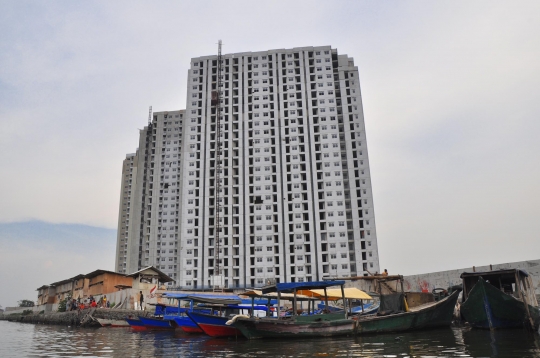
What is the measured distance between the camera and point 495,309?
69.3 feet

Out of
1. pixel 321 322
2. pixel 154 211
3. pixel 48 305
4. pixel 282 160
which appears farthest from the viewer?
pixel 154 211

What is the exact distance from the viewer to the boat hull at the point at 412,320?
70.5 feet

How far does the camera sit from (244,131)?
9281cm

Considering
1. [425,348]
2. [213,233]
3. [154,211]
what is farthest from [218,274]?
[425,348]

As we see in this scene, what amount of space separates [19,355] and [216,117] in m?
80.3

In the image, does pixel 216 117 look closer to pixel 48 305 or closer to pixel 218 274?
pixel 218 274

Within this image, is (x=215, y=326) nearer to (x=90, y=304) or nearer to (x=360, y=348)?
(x=360, y=348)

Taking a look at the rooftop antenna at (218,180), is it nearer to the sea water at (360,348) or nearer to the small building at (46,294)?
the small building at (46,294)

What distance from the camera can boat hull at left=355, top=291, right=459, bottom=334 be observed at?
→ 2148cm

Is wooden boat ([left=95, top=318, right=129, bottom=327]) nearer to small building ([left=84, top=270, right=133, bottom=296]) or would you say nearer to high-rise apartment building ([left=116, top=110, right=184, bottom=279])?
small building ([left=84, top=270, right=133, bottom=296])

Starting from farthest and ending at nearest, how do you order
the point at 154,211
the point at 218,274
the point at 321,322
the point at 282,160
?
1. the point at 154,211
2. the point at 282,160
3. the point at 218,274
4. the point at 321,322

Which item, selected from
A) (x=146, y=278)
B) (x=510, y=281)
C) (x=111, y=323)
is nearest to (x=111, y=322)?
(x=111, y=323)

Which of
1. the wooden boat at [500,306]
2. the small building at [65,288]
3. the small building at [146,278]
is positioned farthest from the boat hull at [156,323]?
the small building at [65,288]

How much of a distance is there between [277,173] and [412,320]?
67221 mm
